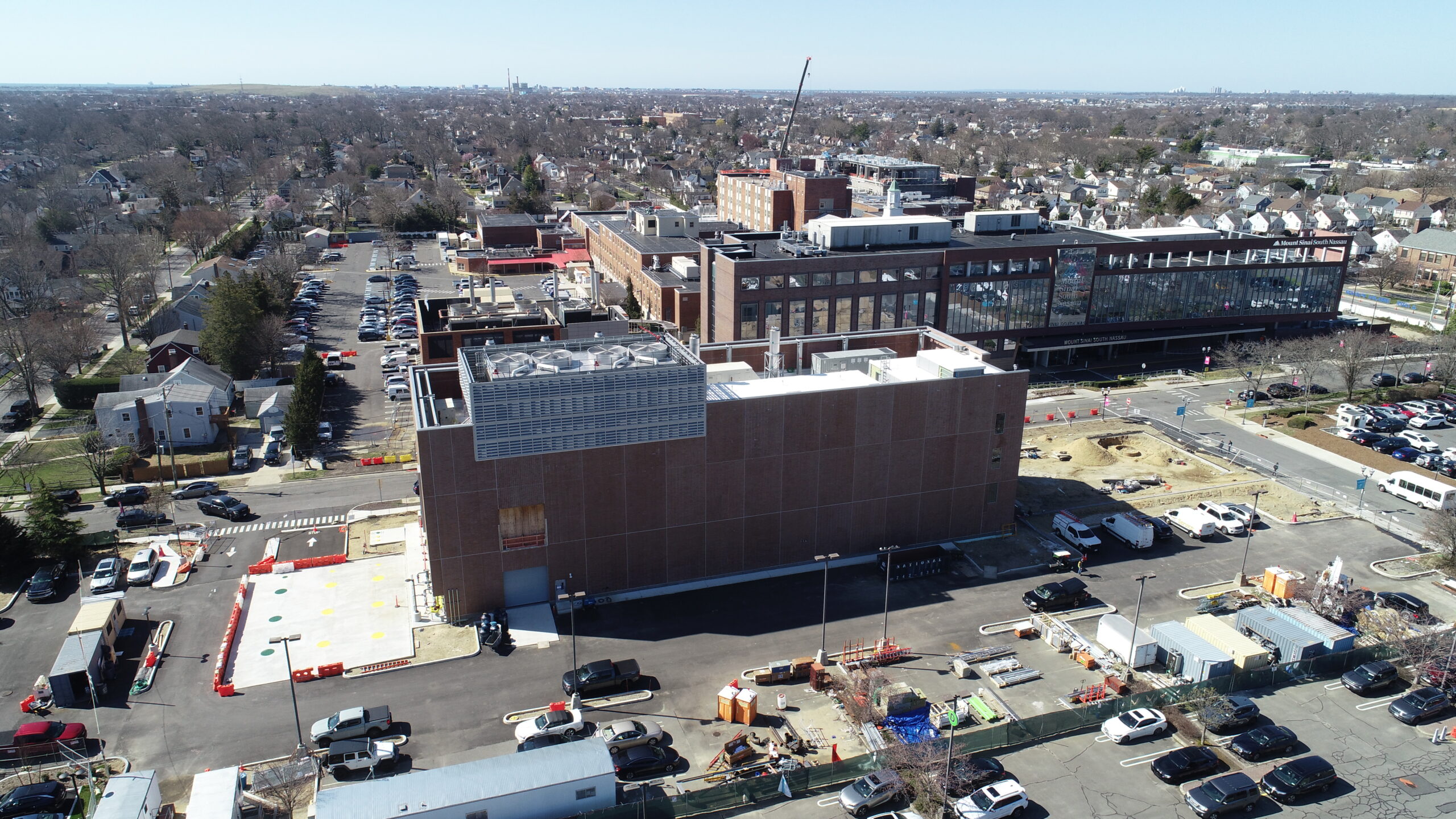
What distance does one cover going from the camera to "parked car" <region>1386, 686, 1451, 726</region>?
32750mm

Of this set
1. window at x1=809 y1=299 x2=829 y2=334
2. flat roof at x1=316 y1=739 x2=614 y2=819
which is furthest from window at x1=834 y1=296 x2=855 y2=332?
flat roof at x1=316 y1=739 x2=614 y2=819

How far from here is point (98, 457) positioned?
53.8 meters

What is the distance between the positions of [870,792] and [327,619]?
25.2 meters

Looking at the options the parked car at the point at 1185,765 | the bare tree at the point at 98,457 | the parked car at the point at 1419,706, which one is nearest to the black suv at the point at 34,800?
the bare tree at the point at 98,457

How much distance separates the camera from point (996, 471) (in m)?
46.8

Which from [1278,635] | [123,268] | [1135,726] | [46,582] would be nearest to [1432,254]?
[1278,635]

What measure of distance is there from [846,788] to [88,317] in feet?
320

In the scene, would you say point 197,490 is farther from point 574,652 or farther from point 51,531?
point 574,652

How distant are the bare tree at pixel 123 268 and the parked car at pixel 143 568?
160 feet

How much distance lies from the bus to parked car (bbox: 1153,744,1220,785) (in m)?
31.0

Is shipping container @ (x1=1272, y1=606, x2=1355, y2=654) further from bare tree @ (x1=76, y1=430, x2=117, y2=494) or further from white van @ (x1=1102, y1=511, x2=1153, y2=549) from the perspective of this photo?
bare tree @ (x1=76, y1=430, x2=117, y2=494)

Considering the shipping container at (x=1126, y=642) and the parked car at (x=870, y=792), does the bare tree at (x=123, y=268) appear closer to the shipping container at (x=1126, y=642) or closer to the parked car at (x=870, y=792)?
the parked car at (x=870, y=792)

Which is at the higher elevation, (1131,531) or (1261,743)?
(1131,531)

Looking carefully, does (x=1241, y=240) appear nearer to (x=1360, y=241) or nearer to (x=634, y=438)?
(x=1360, y=241)
